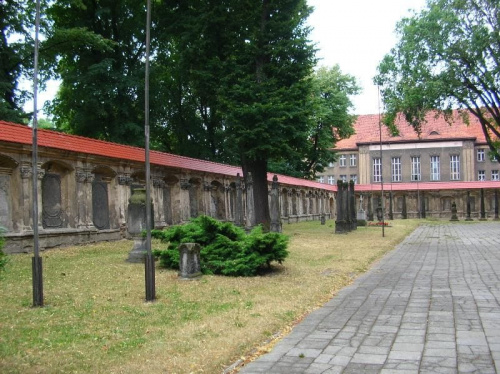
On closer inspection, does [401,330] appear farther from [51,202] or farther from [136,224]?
[51,202]

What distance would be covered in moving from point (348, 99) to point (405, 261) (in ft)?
103

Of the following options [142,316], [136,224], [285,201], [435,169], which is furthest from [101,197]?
[435,169]

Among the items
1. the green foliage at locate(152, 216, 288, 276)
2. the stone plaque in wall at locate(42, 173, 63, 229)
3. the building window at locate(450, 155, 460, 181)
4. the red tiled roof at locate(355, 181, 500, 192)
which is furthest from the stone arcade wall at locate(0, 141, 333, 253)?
the building window at locate(450, 155, 460, 181)

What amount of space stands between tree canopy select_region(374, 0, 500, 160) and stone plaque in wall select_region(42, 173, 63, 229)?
1818cm

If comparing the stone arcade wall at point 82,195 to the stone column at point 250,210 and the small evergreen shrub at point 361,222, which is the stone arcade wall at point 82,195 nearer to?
the stone column at point 250,210

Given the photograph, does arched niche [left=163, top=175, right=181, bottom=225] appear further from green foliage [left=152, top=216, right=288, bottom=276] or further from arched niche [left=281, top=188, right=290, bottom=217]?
arched niche [left=281, top=188, right=290, bottom=217]

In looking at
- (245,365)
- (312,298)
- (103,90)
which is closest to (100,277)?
(312,298)

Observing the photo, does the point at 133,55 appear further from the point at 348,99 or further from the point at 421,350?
the point at 421,350

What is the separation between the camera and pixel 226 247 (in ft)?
34.9

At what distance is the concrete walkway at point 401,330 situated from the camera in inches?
185

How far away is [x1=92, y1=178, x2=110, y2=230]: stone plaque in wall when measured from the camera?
1731 centimetres

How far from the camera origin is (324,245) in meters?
17.7

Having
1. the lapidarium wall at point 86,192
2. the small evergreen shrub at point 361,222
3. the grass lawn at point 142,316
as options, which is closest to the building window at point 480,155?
the small evergreen shrub at point 361,222

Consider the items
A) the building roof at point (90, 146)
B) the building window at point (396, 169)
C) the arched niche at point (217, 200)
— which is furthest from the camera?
the building window at point (396, 169)
